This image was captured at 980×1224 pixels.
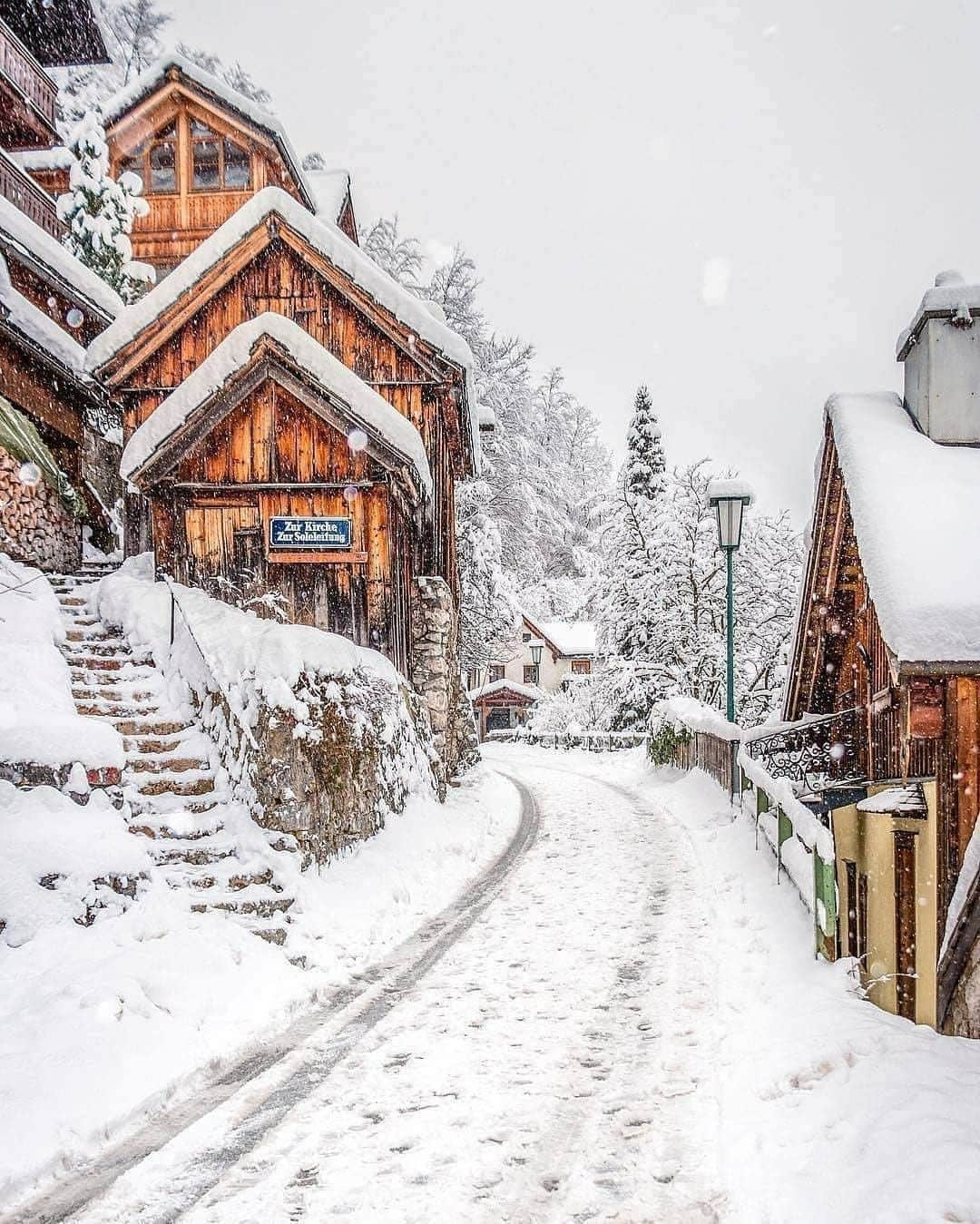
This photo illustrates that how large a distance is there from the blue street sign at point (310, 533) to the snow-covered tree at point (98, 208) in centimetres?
877

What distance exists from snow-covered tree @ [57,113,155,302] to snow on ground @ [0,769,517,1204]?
50.0 feet

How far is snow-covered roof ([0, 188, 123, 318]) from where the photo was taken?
16.9m

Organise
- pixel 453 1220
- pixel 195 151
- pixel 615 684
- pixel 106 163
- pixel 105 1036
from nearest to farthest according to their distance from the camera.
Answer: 1. pixel 453 1220
2. pixel 105 1036
3. pixel 106 163
4. pixel 195 151
5. pixel 615 684

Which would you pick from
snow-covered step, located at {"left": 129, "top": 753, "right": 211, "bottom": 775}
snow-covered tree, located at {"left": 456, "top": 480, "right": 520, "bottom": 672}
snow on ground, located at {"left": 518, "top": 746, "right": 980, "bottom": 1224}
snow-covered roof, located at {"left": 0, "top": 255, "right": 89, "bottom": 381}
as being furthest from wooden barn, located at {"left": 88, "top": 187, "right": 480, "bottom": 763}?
snow-covered tree, located at {"left": 456, "top": 480, "right": 520, "bottom": 672}

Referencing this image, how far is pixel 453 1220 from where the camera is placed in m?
4.05

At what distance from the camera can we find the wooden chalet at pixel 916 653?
5.54 meters

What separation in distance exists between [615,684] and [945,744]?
24.1 m

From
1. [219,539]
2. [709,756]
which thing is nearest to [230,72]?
[219,539]

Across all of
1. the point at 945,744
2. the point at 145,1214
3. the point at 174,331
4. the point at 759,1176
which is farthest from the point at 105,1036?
the point at 174,331

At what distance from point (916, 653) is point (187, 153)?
20.7 meters

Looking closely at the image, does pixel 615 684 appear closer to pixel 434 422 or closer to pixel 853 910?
pixel 434 422

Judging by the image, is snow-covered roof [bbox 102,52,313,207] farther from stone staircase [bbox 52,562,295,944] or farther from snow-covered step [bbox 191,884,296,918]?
snow-covered step [bbox 191,884,296,918]

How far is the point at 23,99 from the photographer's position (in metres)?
18.7

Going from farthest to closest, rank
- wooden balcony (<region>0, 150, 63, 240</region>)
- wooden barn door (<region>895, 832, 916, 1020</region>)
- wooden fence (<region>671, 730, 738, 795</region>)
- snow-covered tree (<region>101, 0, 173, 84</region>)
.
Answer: snow-covered tree (<region>101, 0, 173, 84</region>)
wooden balcony (<region>0, 150, 63, 240</region>)
wooden fence (<region>671, 730, 738, 795</region>)
wooden barn door (<region>895, 832, 916, 1020</region>)
